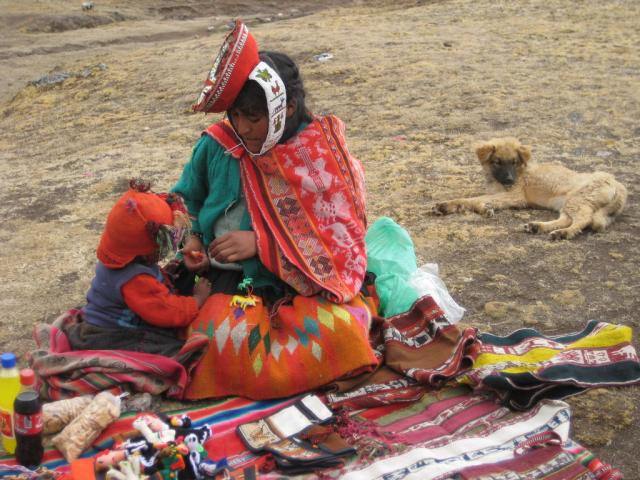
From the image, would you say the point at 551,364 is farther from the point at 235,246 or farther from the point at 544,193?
the point at 544,193

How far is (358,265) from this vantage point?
10.4 ft

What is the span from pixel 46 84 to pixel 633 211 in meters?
7.77

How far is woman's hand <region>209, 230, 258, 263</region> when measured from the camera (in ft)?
9.84

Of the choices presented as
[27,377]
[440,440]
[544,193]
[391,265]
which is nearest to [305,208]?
[391,265]

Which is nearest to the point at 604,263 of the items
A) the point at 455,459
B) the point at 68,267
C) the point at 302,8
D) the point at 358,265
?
the point at 358,265

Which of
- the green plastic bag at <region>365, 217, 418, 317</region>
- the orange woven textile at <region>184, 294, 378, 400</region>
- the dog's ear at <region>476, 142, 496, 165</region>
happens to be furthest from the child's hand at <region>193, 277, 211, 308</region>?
the dog's ear at <region>476, 142, 496, 165</region>

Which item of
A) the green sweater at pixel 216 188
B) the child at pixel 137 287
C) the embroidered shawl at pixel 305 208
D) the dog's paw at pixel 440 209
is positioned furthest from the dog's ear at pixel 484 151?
the child at pixel 137 287

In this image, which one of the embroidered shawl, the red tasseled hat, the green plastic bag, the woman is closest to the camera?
the red tasseled hat

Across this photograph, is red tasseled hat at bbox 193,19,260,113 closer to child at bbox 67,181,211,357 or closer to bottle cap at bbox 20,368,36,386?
child at bbox 67,181,211,357

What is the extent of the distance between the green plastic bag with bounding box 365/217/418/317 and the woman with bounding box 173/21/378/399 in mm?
272

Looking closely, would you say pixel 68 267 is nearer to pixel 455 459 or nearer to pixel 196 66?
pixel 455 459

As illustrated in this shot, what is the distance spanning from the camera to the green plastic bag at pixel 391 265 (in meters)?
3.49

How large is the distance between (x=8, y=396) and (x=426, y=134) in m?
4.68

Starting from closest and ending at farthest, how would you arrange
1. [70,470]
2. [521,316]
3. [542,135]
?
[70,470]
[521,316]
[542,135]
